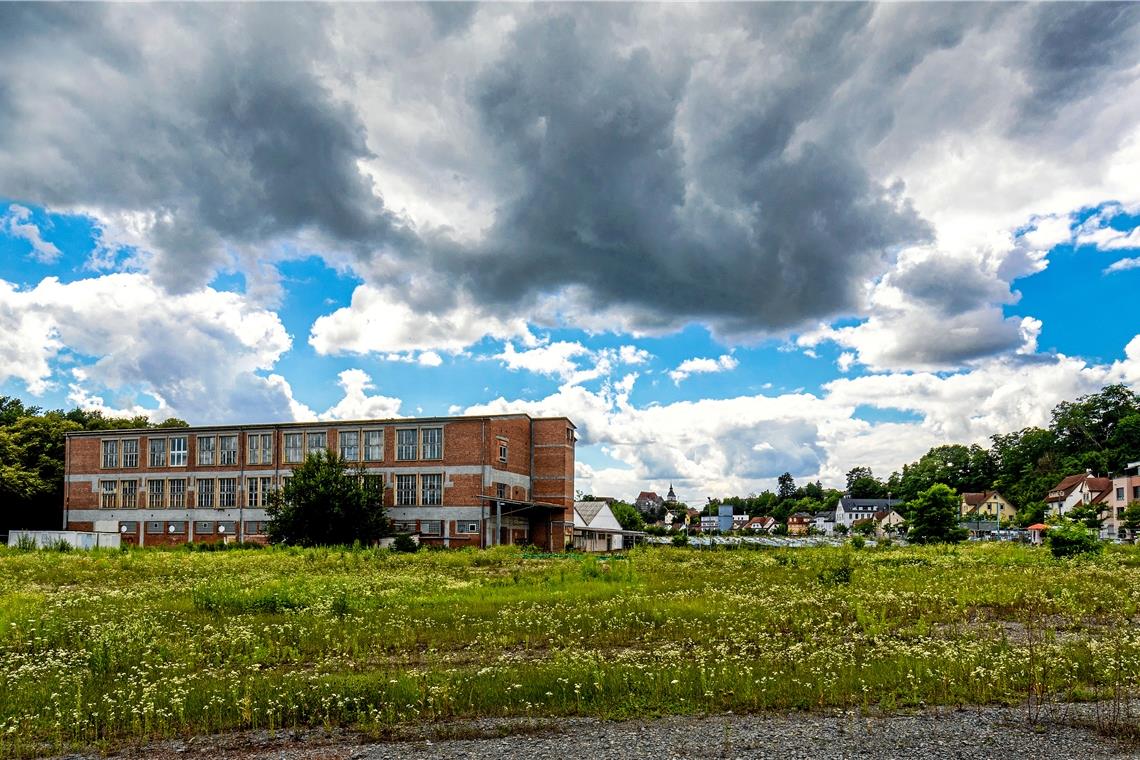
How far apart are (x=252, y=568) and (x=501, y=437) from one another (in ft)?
95.8

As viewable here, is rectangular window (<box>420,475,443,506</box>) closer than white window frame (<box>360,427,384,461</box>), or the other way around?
rectangular window (<box>420,475,443,506</box>)

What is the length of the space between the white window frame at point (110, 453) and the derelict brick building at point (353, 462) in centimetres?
8

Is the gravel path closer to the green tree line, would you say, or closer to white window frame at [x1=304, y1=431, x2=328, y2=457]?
white window frame at [x1=304, y1=431, x2=328, y2=457]

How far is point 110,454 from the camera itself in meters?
68.9

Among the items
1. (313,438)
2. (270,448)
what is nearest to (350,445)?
(313,438)

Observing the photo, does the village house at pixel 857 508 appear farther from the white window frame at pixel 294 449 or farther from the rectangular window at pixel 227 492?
the rectangular window at pixel 227 492

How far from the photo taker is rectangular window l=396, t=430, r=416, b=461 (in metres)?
61.4

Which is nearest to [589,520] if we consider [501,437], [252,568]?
[501,437]

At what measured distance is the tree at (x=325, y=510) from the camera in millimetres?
53281

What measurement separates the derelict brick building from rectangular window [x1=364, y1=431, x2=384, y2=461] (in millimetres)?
77

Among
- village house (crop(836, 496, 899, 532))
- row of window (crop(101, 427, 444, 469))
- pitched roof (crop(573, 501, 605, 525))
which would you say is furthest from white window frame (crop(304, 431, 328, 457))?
village house (crop(836, 496, 899, 532))

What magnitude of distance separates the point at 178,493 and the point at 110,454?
7.71m

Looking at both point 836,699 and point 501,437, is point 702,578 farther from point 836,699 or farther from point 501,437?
point 501,437

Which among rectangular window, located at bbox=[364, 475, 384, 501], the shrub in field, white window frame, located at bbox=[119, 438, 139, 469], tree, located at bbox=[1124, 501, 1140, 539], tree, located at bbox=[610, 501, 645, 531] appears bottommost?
tree, located at bbox=[610, 501, 645, 531]
